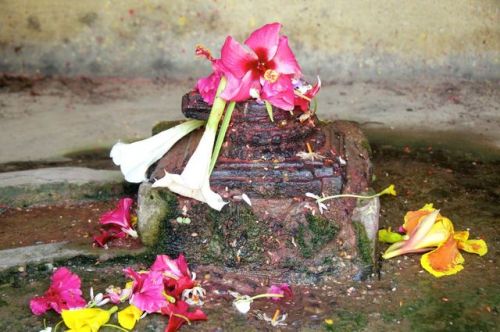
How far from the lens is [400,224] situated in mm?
3230

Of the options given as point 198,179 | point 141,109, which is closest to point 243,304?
point 198,179

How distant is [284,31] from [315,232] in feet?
10.1

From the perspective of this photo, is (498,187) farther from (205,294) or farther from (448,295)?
(205,294)

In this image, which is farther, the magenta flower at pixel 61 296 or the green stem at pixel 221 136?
the green stem at pixel 221 136

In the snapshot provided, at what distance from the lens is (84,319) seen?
Answer: 2.42 meters

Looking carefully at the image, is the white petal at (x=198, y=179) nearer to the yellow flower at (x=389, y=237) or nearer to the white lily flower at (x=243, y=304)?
the white lily flower at (x=243, y=304)

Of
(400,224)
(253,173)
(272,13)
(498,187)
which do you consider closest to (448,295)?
(400,224)

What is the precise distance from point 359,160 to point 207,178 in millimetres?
734

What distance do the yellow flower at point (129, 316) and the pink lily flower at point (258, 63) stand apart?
2.76 feet

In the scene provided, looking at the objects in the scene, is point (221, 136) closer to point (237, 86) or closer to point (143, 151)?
point (237, 86)

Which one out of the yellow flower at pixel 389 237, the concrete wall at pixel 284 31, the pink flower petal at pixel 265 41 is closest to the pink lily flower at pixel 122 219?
the pink flower petal at pixel 265 41

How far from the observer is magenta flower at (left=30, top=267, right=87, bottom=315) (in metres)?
2.53

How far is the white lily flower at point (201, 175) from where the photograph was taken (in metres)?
2.64

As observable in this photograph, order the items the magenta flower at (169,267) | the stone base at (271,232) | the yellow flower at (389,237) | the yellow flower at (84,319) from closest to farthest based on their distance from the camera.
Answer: the yellow flower at (84,319) < the magenta flower at (169,267) < the stone base at (271,232) < the yellow flower at (389,237)
